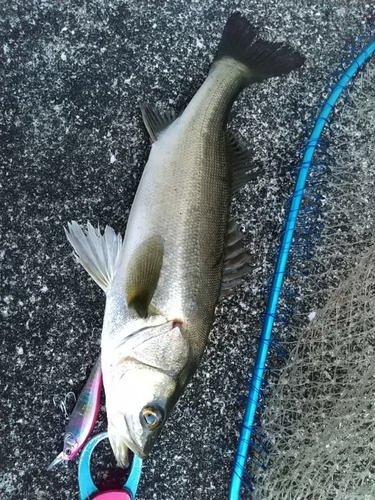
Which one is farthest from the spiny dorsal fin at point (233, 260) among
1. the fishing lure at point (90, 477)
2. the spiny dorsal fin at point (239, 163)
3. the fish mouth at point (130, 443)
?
the fishing lure at point (90, 477)

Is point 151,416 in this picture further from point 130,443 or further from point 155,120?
point 155,120

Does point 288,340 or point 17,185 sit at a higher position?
point 17,185

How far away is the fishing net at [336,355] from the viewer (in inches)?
72.9

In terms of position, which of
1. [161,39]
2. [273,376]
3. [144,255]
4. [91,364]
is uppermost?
[161,39]

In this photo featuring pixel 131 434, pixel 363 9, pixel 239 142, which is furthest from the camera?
pixel 363 9

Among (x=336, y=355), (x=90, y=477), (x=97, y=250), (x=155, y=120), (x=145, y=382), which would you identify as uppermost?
(x=155, y=120)

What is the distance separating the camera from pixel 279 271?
198 centimetres

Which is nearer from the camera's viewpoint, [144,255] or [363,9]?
[144,255]

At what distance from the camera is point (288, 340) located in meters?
2.06

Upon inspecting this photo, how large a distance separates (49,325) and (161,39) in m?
1.15

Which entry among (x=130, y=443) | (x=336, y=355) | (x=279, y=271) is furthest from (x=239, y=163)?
(x=130, y=443)

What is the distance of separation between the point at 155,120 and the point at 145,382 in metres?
0.92

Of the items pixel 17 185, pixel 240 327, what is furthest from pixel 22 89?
pixel 240 327

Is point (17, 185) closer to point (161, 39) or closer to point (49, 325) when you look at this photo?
point (49, 325)
